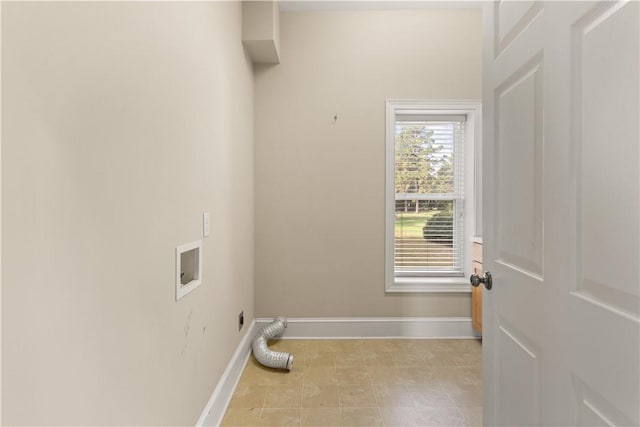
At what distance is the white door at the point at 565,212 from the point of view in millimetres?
Answer: 598

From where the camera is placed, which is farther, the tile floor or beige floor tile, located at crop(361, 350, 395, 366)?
beige floor tile, located at crop(361, 350, 395, 366)

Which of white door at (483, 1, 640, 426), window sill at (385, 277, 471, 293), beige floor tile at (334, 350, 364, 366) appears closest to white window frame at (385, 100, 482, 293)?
window sill at (385, 277, 471, 293)

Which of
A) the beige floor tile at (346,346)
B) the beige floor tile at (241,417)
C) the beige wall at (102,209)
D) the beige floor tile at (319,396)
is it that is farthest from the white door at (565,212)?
the beige floor tile at (346,346)

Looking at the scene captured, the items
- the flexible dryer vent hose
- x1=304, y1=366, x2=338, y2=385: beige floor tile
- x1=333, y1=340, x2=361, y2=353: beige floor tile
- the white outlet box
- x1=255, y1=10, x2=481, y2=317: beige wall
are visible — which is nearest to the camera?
the white outlet box

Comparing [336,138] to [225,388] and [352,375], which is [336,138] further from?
[225,388]

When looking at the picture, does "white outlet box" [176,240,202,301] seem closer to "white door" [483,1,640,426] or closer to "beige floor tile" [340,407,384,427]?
"beige floor tile" [340,407,384,427]

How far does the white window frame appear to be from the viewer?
9.07 ft

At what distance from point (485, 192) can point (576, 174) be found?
0.49 meters

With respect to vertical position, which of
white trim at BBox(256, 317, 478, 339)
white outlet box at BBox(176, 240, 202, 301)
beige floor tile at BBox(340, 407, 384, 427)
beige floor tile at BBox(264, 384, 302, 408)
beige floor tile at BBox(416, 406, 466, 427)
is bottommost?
beige floor tile at BBox(416, 406, 466, 427)

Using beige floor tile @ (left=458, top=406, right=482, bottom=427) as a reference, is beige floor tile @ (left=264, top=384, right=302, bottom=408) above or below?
above

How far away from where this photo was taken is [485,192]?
1.21m

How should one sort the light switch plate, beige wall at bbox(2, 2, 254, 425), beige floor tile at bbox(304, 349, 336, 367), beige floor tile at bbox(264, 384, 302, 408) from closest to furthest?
beige wall at bbox(2, 2, 254, 425)
the light switch plate
beige floor tile at bbox(264, 384, 302, 408)
beige floor tile at bbox(304, 349, 336, 367)

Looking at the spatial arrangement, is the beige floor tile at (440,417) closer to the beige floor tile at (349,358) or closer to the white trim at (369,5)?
the beige floor tile at (349,358)

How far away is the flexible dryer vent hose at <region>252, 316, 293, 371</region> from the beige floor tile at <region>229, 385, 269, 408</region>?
0.69ft
